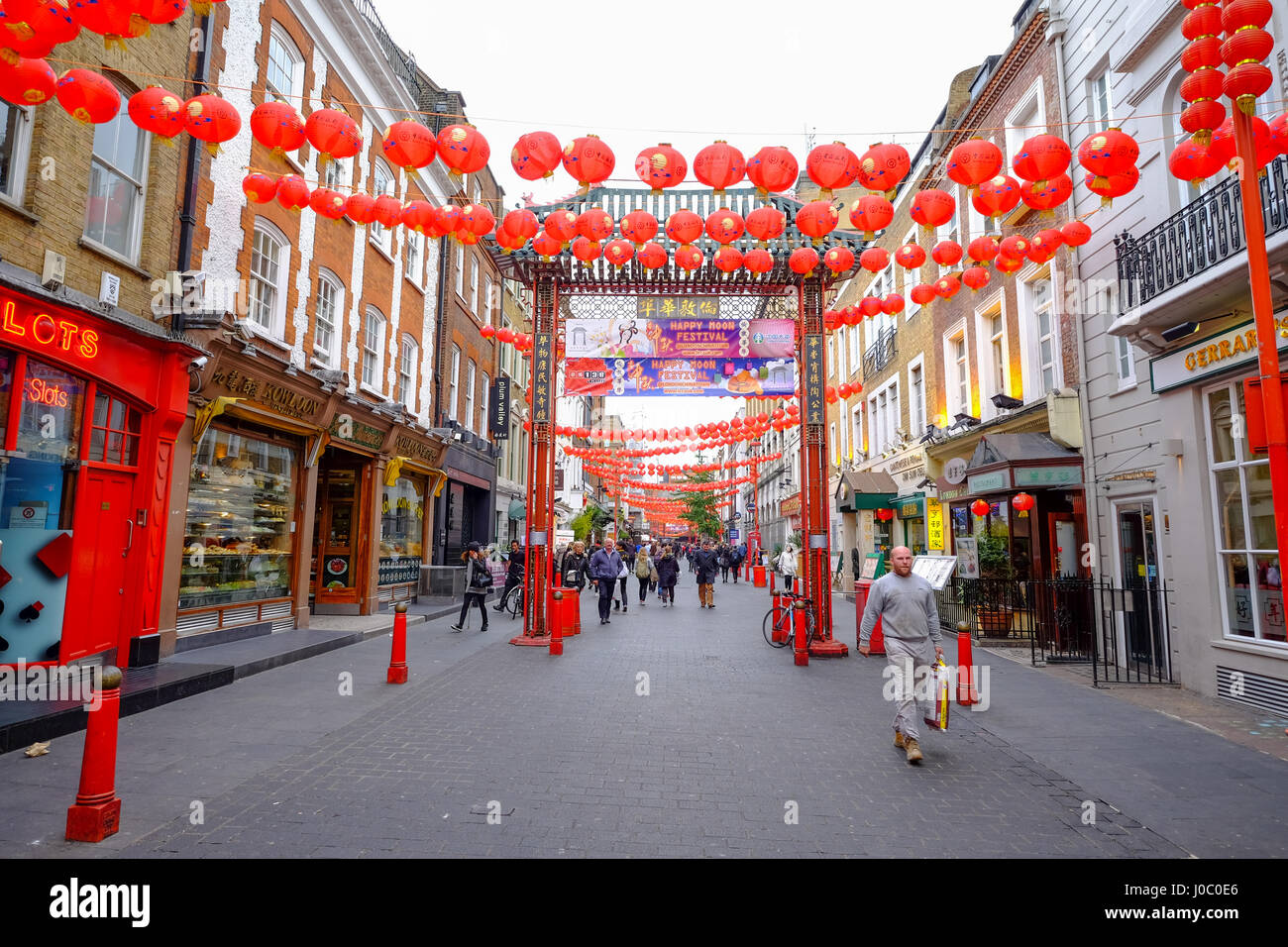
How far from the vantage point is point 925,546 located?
746 inches

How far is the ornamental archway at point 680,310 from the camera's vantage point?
1186 cm

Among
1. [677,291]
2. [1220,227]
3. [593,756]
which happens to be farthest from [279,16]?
[1220,227]

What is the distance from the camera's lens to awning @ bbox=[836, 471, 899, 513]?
65.8ft

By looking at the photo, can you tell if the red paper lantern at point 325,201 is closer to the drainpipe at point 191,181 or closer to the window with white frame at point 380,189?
the drainpipe at point 191,181

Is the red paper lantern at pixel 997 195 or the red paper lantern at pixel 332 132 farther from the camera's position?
the red paper lantern at pixel 997 195

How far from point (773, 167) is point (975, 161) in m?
1.94

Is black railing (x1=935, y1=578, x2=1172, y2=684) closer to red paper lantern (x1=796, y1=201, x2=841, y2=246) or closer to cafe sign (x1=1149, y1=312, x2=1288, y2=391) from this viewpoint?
cafe sign (x1=1149, y1=312, x2=1288, y2=391)

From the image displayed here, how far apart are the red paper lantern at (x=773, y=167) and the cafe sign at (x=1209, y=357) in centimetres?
485

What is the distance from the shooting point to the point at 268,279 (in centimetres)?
1158

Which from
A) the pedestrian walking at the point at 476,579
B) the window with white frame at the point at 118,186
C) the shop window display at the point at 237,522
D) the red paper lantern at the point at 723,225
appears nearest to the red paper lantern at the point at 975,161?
the red paper lantern at the point at 723,225

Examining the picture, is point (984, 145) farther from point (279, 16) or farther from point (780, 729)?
point (279, 16)

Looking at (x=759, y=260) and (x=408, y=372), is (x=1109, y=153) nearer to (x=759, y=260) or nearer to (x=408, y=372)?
(x=759, y=260)

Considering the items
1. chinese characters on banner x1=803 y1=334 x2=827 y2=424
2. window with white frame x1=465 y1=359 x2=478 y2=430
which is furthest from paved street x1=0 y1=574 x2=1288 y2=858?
window with white frame x1=465 y1=359 x2=478 y2=430

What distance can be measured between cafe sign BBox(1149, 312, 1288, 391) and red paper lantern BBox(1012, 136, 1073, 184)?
8.57ft
